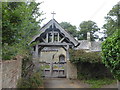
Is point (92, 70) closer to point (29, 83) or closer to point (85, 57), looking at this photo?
point (85, 57)

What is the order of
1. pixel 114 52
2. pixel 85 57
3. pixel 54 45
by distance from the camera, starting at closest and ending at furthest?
pixel 114 52, pixel 85 57, pixel 54 45

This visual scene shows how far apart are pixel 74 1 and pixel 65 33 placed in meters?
4.38

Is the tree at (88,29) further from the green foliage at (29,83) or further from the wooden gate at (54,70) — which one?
the green foliage at (29,83)

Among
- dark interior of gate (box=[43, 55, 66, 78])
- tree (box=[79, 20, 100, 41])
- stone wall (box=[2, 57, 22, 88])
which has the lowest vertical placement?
dark interior of gate (box=[43, 55, 66, 78])

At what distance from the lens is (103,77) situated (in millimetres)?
7852

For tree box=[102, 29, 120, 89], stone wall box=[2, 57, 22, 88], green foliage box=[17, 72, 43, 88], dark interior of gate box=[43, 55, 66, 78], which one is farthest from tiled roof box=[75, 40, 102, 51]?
stone wall box=[2, 57, 22, 88]

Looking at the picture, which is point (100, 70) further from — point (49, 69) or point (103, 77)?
point (49, 69)

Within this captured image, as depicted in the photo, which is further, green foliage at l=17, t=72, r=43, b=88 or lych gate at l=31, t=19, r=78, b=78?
lych gate at l=31, t=19, r=78, b=78

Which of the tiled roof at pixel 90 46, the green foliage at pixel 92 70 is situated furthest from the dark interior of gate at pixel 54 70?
the tiled roof at pixel 90 46

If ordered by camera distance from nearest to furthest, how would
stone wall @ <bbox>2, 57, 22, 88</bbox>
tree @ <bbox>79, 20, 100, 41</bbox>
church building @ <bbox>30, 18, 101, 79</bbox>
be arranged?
1. stone wall @ <bbox>2, 57, 22, 88</bbox>
2. church building @ <bbox>30, 18, 101, 79</bbox>
3. tree @ <bbox>79, 20, 100, 41</bbox>

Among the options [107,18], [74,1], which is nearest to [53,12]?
[74,1]

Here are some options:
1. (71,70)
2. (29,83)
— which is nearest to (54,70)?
(71,70)

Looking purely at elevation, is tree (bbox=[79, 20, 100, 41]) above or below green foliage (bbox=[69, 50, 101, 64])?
above

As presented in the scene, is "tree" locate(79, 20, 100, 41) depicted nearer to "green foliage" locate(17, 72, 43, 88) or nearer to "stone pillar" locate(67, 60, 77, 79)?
"stone pillar" locate(67, 60, 77, 79)
